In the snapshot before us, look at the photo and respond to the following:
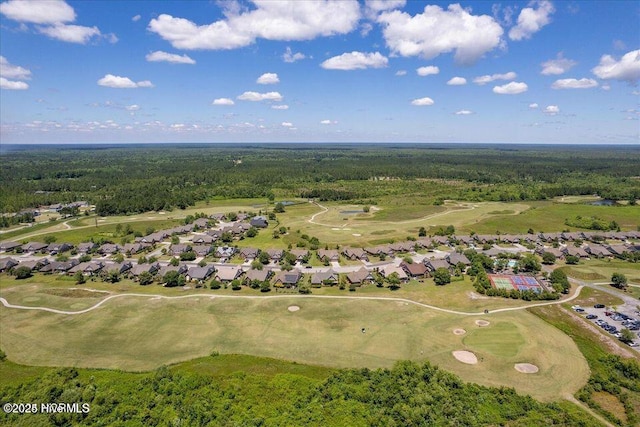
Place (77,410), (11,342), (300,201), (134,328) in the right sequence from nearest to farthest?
(77,410) < (11,342) < (134,328) < (300,201)

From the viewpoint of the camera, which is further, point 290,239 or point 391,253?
point 290,239

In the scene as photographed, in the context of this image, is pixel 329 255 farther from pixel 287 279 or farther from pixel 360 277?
pixel 287 279

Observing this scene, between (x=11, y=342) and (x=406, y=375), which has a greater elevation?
(x=406, y=375)

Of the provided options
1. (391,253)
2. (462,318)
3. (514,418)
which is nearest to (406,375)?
(514,418)

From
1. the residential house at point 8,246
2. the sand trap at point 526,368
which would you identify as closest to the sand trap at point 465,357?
the sand trap at point 526,368

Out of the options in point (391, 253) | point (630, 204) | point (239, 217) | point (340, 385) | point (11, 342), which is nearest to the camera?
point (340, 385)

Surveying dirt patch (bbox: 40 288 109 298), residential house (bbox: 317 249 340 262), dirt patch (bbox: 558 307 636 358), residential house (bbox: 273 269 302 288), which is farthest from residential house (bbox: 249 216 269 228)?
dirt patch (bbox: 558 307 636 358)

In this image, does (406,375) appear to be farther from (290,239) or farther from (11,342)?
(290,239)

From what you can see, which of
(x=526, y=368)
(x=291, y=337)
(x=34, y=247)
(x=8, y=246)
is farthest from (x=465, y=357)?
(x=8, y=246)
